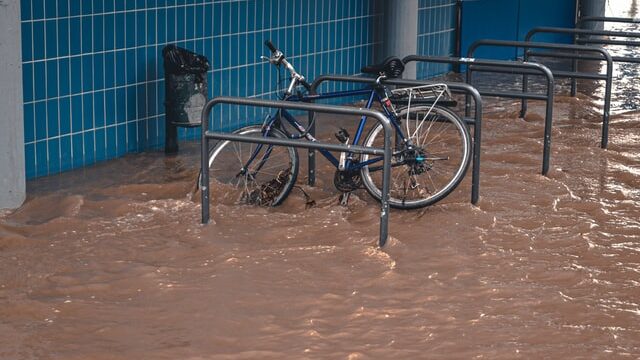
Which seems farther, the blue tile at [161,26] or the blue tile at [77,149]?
the blue tile at [161,26]

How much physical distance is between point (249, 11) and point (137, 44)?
5.25ft

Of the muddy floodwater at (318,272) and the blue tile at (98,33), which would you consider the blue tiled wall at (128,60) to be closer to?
the blue tile at (98,33)

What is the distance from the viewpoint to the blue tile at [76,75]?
8777mm

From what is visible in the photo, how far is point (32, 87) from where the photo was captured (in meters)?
8.40

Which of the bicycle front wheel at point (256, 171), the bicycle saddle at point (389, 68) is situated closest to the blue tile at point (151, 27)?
the bicycle front wheel at point (256, 171)

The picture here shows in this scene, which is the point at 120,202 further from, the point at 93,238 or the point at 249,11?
the point at 249,11

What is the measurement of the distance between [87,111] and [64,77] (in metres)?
0.38

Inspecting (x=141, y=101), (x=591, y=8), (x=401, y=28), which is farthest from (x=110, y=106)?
(x=591, y=8)

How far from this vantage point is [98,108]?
357 inches

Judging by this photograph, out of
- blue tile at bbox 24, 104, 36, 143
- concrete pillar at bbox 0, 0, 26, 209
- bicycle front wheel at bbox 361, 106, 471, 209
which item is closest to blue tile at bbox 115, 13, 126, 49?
blue tile at bbox 24, 104, 36, 143

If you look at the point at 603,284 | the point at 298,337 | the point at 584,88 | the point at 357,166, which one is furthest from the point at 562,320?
the point at 584,88

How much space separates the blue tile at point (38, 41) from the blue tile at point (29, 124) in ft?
1.22

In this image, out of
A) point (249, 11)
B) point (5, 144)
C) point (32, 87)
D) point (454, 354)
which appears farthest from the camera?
point (249, 11)

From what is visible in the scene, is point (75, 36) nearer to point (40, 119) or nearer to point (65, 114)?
point (65, 114)
